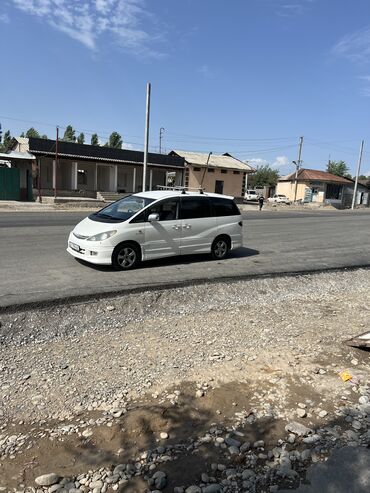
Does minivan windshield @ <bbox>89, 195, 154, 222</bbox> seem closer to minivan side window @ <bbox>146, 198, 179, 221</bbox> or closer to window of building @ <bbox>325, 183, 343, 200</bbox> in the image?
minivan side window @ <bbox>146, 198, 179, 221</bbox>

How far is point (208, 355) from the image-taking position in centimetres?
557

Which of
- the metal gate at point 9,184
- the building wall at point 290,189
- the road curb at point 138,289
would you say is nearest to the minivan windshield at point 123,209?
the road curb at point 138,289

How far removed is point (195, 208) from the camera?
33.5 ft

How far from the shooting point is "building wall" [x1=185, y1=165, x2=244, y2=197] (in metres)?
45.4

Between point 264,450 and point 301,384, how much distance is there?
1.41 m

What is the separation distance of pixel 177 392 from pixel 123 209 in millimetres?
5564

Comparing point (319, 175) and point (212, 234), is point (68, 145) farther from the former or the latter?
point (319, 175)

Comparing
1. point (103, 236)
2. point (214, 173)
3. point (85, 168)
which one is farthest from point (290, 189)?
point (103, 236)

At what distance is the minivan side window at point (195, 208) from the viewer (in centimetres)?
A: 995

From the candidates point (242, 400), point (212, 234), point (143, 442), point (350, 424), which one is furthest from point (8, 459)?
point (212, 234)

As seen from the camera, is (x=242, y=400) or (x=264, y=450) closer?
(x=264, y=450)

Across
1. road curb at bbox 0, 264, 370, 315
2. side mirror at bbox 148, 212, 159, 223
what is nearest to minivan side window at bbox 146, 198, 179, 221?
side mirror at bbox 148, 212, 159, 223

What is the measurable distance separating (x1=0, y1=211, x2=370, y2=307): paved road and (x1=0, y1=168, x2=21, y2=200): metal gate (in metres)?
15.5

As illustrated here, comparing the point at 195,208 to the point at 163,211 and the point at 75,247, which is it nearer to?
the point at 163,211
